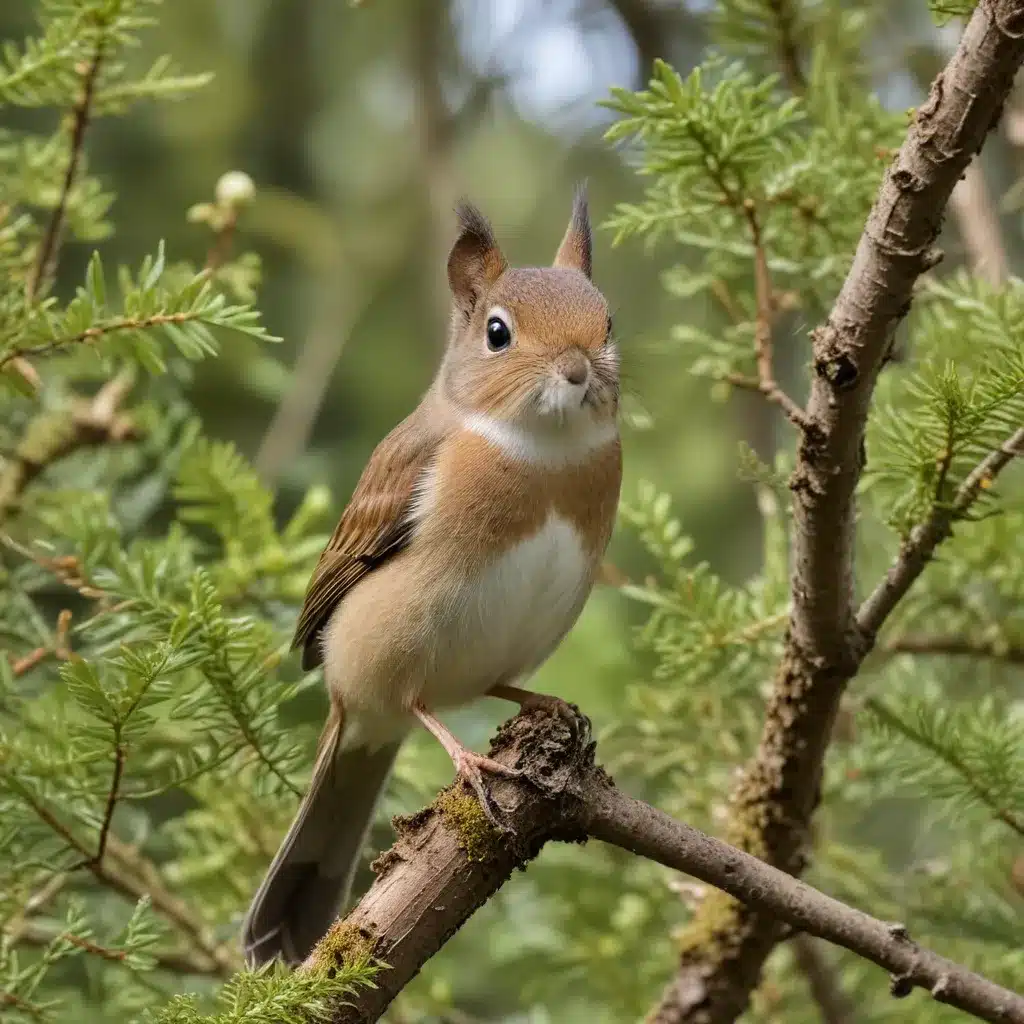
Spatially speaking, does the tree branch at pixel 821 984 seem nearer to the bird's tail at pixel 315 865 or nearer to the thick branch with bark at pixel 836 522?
the thick branch with bark at pixel 836 522

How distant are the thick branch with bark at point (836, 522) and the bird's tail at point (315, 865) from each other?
2.54 feet

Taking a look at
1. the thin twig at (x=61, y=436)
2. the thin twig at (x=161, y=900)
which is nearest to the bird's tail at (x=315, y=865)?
the thin twig at (x=161, y=900)

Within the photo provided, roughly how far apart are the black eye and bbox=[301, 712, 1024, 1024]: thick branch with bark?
89cm

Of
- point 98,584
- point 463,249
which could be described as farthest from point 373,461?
point 98,584

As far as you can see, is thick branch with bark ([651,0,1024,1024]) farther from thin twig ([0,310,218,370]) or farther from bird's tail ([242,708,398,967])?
thin twig ([0,310,218,370])

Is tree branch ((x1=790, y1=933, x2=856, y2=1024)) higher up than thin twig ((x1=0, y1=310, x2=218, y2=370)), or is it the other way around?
thin twig ((x1=0, y1=310, x2=218, y2=370))

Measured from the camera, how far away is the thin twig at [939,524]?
229 centimetres

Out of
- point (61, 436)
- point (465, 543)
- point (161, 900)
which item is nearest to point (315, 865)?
point (161, 900)

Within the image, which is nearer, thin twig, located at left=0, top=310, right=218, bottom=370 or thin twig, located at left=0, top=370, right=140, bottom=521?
thin twig, located at left=0, top=310, right=218, bottom=370

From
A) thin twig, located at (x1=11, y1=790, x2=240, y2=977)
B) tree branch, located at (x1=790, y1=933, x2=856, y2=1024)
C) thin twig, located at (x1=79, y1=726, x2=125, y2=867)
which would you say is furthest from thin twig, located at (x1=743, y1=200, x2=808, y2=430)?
thin twig, located at (x1=11, y1=790, x2=240, y2=977)

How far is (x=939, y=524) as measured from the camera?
2.30 m

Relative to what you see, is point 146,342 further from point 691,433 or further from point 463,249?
point 691,433

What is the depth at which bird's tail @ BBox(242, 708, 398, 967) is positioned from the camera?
305 centimetres

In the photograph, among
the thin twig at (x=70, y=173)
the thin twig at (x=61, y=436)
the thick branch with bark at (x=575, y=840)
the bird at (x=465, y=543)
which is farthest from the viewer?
the thin twig at (x=61, y=436)
